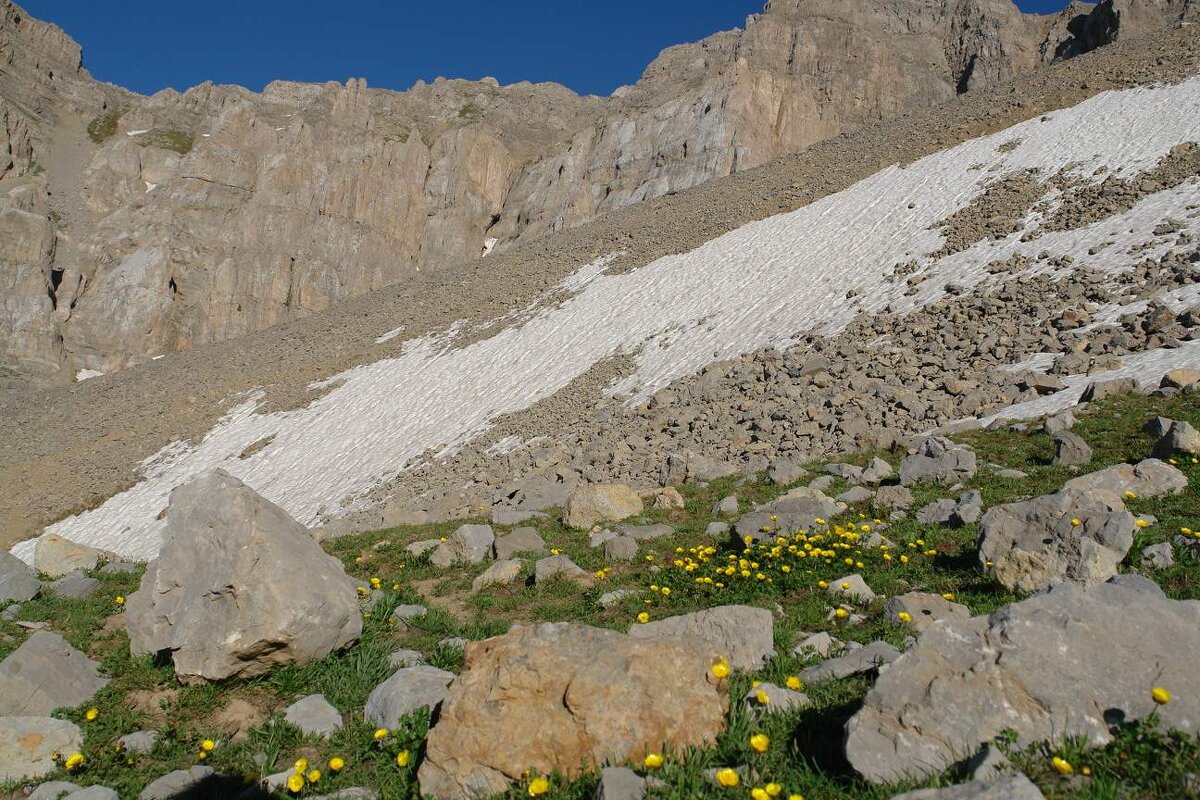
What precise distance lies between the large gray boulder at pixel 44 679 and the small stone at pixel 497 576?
13.6 feet

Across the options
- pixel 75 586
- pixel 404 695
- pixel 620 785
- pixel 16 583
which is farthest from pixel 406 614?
pixel 16 583

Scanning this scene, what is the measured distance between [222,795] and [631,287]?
2987 cm

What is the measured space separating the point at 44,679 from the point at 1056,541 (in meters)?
9.64

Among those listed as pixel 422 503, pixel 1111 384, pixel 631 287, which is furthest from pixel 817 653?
pixel 631 287

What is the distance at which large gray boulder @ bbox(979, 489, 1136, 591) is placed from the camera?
6.61m

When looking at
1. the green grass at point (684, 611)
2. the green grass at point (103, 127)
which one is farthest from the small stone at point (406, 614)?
the green grass at point (103, 127)

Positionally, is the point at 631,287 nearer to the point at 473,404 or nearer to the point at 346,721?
the point at 473,404

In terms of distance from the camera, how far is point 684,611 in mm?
7555

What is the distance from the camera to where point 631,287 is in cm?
3338

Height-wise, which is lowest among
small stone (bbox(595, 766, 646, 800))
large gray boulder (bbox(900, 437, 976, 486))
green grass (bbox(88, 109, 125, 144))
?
large gray boulder (bbox(900, 437, 976, 486))

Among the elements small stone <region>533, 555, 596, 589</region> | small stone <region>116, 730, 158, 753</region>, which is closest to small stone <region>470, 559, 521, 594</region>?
small stone <region>533, 555, 596, 589</region>

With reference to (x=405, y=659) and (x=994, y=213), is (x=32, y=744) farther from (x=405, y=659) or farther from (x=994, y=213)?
(x=994, y=213)

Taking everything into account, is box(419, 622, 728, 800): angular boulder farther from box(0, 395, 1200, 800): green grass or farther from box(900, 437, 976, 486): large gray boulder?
box(900, 437, 976, 486): large gray boulder

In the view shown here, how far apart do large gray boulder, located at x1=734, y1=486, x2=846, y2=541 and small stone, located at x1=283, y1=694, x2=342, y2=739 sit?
5.42 meters
